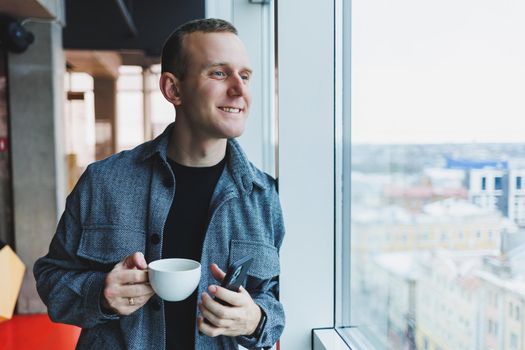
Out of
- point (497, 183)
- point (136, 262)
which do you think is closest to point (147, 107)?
point (136, 262)

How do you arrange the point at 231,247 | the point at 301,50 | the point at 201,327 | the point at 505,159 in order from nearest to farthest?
the point at 505,159 → the point at 201,327 → the point at 231,247 → the point at 301,50

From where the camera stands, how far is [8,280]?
495cm

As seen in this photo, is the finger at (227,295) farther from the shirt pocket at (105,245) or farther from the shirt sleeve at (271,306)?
the shirt pocket at (105,245)

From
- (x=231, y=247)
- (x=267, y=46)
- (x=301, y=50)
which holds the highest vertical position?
(x=267, y=46)

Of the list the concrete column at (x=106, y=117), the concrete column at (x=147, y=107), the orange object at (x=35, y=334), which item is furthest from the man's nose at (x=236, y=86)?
the concrete column at (x=106, y=117)

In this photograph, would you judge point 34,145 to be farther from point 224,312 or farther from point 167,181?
point 224,312

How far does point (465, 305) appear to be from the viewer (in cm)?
122

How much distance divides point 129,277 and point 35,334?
4.35 metres

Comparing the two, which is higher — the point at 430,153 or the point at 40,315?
the point at 430,153

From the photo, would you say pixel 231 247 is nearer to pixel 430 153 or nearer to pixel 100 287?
pixel 100 287

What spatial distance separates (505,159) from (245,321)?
69 centimetres

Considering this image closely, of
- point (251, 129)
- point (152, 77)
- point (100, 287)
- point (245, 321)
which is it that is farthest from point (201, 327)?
point (152, 77)

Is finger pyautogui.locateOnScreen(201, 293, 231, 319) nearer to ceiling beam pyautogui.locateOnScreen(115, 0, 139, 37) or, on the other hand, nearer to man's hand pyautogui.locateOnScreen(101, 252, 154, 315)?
man's hand pyautogui.locateOnScreen(101, 252, 154, 315)

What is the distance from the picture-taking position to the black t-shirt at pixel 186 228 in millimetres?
1385
